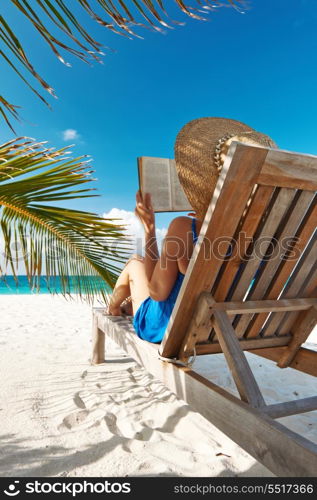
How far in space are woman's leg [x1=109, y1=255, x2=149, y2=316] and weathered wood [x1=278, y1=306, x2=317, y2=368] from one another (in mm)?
861

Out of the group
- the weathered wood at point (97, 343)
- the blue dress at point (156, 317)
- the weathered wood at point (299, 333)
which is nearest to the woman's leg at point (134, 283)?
the blue dress at point (156, 317)

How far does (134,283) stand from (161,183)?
135cm

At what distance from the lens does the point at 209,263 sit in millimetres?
1367

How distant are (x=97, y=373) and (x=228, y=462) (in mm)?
1437

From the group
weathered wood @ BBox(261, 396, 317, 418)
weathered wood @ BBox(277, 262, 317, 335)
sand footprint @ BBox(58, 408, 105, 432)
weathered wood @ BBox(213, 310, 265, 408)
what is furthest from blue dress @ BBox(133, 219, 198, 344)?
weathered wood @ BBox(261, 396, 317, 418)

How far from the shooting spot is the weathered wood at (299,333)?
1833mm

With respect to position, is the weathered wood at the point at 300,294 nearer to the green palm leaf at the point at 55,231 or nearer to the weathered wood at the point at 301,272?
the weathered wood at the point at 301,272

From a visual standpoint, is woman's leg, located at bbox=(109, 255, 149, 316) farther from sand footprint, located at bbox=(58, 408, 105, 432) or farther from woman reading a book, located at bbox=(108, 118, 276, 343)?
sand footprint, located at bbox=(58, 408, 105, 432)

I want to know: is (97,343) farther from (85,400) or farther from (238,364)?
(238,364)

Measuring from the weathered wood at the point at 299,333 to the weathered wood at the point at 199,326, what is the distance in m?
0.55

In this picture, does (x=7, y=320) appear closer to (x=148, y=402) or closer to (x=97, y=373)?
(x=97, y=373)

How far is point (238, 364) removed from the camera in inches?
49.9

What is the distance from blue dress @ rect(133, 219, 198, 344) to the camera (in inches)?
72.3
